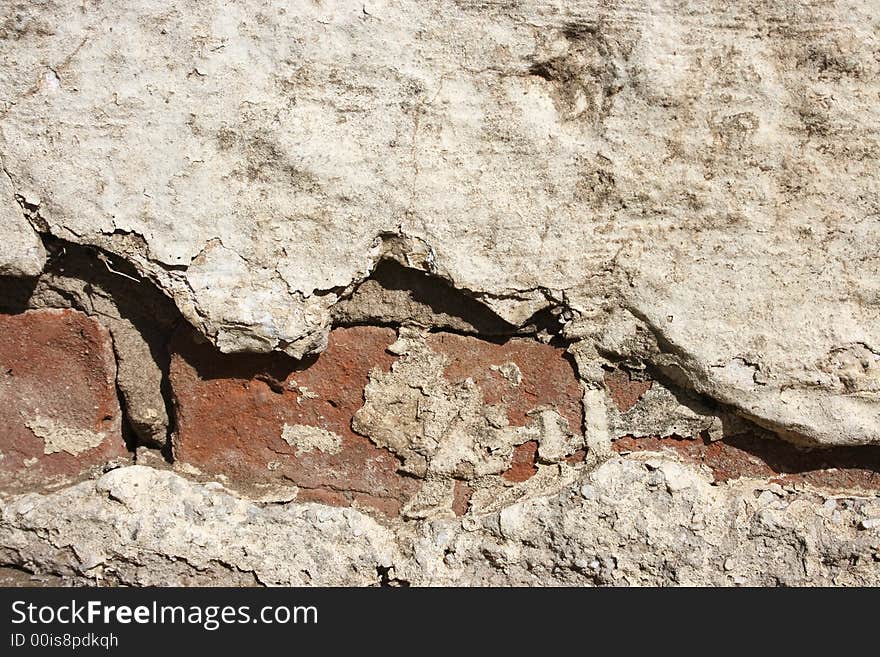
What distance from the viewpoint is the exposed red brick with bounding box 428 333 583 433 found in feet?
3.93

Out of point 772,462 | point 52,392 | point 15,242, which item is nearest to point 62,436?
point 52,392

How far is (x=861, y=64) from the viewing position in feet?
3.44

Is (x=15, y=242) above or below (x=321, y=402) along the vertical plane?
above

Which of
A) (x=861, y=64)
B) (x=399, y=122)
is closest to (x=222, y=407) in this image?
(x=399, y=122)

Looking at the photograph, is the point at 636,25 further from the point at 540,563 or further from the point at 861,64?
the point at 540,563

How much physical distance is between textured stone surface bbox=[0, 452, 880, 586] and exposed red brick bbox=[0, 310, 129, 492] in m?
0.07

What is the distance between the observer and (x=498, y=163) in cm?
109

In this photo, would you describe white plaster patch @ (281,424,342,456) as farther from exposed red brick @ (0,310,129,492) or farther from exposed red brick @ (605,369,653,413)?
exposed red brick @ (605,369,653,413)

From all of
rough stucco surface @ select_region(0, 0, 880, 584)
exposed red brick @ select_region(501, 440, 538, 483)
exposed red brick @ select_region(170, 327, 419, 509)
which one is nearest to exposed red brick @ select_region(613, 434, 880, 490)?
rough stucco surface @ select_region(0, 0, 880, 584)

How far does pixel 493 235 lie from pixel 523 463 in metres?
0.37

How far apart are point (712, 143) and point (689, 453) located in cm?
47

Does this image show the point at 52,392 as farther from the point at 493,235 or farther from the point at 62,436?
the point at 493,235

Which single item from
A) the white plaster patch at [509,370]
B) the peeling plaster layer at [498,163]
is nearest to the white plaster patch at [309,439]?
the peeling plaster layer at [498,163]

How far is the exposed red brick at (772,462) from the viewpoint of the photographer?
121 centimetres
